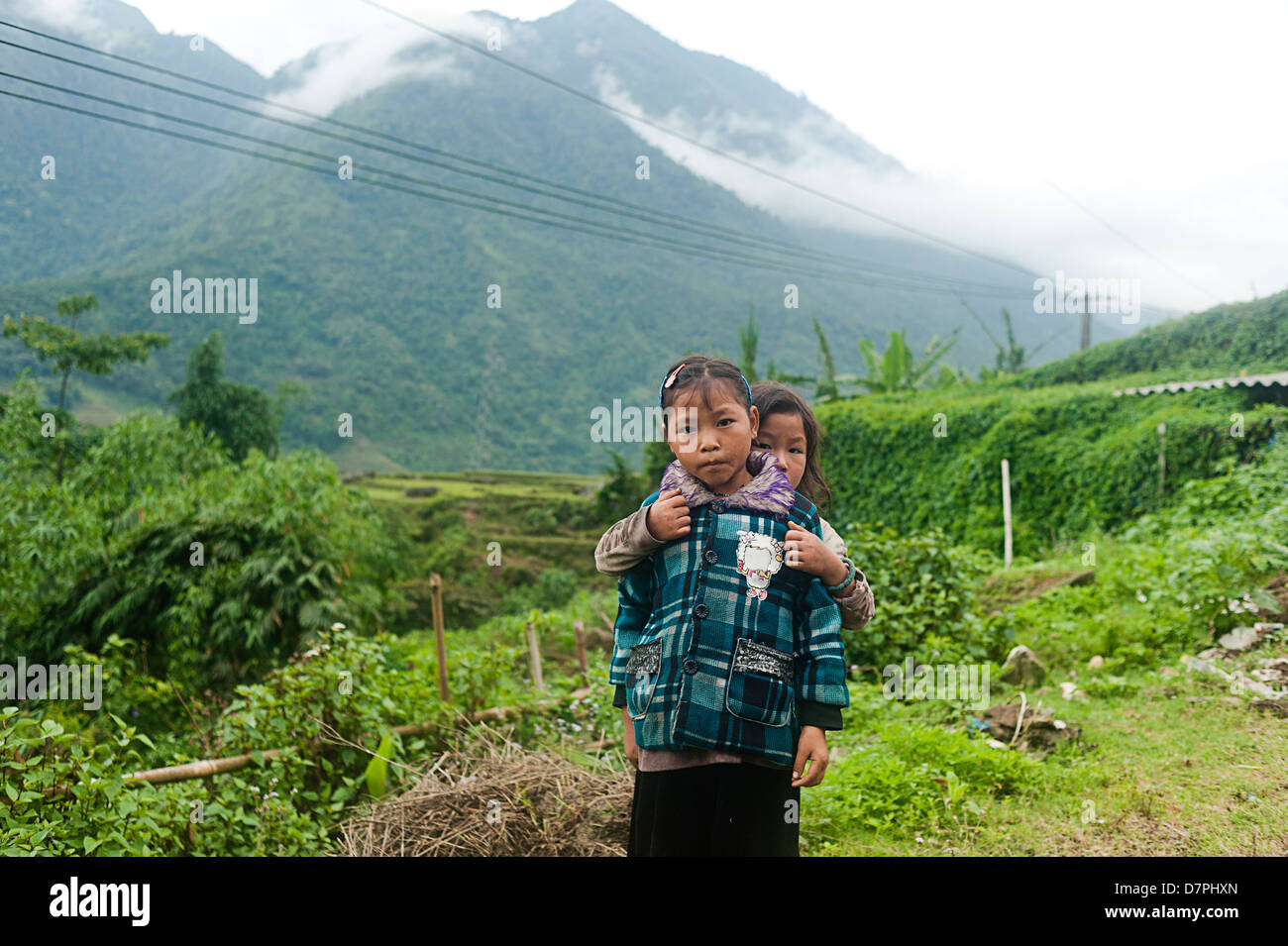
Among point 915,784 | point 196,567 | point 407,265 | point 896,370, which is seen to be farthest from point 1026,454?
point 407,265

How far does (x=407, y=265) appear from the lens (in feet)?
208

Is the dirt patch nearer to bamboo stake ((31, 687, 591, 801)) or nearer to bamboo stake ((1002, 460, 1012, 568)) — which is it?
bamboo stake ((1002, 460, 1012, 568))

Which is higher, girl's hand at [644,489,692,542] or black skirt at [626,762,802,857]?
girl's hand at [644,489,692,542]

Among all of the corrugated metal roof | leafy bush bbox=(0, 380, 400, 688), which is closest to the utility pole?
the corrugated metal roof

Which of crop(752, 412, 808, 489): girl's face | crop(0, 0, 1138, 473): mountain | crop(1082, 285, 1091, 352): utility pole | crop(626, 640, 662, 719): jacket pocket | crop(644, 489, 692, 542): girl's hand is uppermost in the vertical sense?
crop(0, 0, 1138, 473): mountain

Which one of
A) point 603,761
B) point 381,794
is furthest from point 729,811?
point 381,794

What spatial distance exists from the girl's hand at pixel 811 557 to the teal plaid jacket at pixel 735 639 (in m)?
0.02

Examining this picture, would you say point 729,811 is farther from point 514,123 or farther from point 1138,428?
point 514,123

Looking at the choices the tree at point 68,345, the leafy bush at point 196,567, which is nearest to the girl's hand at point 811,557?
the leafy bush at point 196,567

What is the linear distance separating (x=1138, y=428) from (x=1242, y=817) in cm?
734

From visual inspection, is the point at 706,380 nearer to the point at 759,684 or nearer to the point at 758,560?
the point at 758,560

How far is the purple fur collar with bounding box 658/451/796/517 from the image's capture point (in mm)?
1722

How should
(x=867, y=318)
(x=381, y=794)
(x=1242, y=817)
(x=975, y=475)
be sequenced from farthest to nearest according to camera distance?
(x=867, y=318)
(x=975, y=475)
(x=381, y=794)
(x=1242, y=817)

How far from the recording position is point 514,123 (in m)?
91.9
